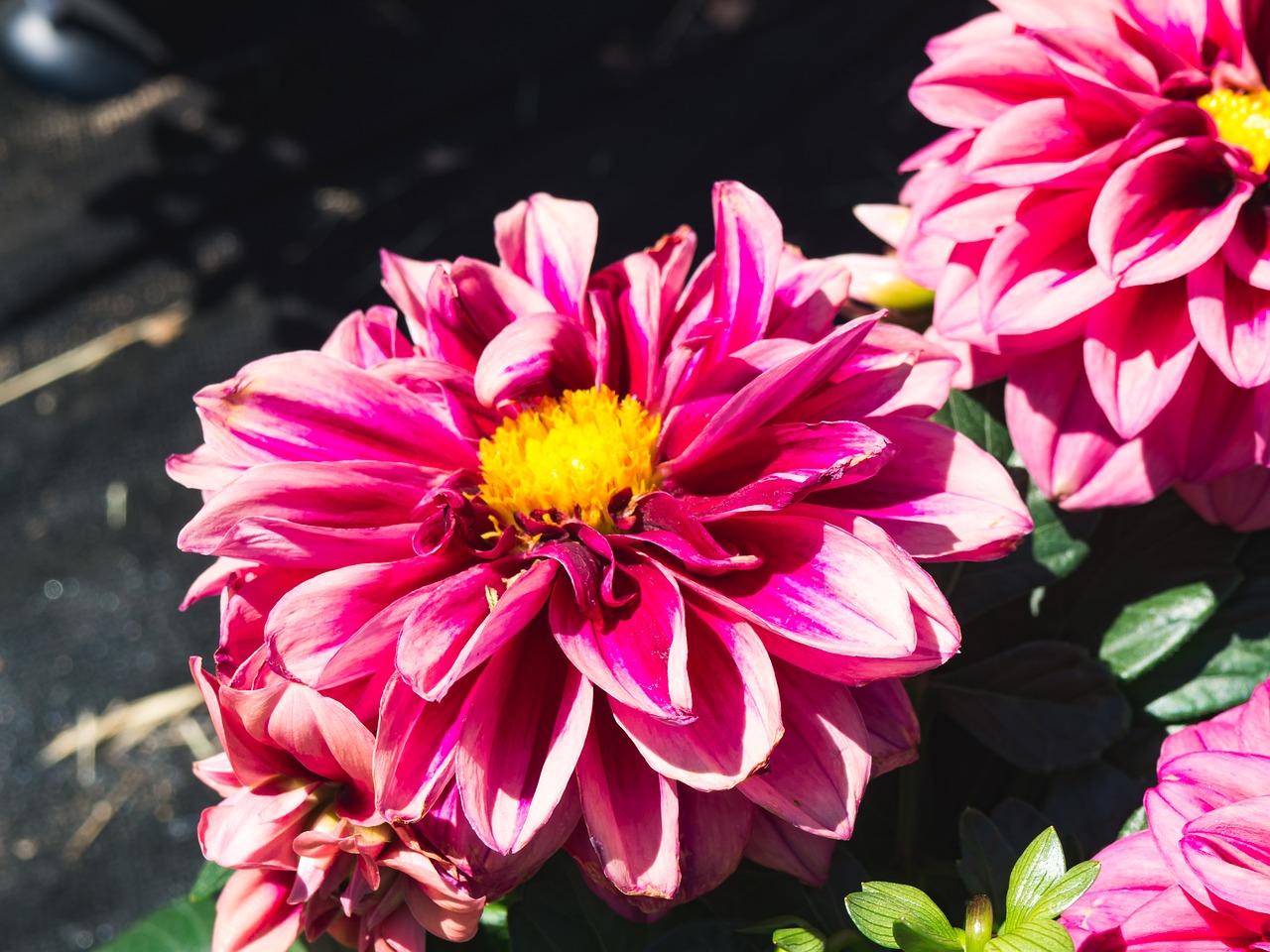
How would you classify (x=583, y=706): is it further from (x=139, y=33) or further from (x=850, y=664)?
(x=139, y=33)

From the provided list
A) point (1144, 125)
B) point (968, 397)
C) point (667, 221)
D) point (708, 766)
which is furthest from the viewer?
point (667, 221)

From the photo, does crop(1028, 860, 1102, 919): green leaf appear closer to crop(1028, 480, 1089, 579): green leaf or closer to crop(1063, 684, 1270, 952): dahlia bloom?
crop(1063, 684, 1270, 952): dahlia bloom

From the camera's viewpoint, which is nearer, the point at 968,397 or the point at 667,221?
the point at 968,397

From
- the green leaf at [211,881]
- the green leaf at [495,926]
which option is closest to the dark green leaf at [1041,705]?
the green leaf at [495,926]

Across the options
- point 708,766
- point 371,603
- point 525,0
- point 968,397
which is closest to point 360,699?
point 371,603

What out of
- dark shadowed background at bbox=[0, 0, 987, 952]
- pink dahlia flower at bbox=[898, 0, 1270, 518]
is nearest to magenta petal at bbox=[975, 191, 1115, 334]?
pink dahlia flower at bbox=[898, 0, 1270, 518]

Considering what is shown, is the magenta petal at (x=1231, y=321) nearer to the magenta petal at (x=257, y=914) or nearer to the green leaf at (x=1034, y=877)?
the green leaf at (x=1034, y=877)

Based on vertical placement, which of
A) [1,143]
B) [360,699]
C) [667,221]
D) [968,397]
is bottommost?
[667,221]
